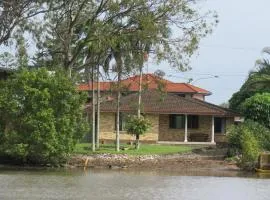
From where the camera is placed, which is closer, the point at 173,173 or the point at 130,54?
the point at 173,173

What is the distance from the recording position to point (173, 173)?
41.1 metres

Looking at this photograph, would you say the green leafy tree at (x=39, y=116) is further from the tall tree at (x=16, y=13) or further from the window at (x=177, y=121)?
the window at (x=177, y=121)

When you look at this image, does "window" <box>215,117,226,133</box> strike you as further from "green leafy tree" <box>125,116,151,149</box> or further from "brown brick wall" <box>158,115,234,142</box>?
"green leafy tree" <box>125,116,151,149</box>

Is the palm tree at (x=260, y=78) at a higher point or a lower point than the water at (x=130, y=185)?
higher

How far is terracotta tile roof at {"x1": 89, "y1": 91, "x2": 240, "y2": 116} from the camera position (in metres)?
62.8

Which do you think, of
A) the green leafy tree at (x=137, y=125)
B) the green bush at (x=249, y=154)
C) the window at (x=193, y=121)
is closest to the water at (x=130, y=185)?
the green bush at (x=249, y=154)

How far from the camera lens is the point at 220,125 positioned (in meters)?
66.5

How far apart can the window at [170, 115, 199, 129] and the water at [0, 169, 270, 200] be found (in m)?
22.8

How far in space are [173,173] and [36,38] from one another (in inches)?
598

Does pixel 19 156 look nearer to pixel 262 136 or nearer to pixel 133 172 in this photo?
pixel 133 172

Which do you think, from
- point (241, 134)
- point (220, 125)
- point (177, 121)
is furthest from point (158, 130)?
point (241, 134)

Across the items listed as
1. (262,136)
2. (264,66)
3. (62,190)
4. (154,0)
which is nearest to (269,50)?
(264,66)

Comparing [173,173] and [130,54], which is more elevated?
[130,54]

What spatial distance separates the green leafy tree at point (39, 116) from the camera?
42562 millimetres
